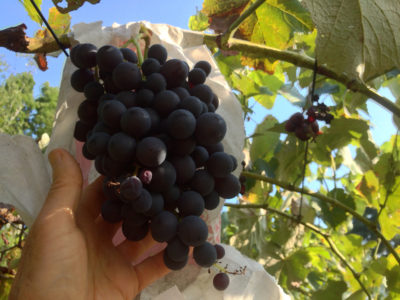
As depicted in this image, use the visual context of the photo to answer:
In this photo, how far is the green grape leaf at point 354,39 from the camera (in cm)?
63

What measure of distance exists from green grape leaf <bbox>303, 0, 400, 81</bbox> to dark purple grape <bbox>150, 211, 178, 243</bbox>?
1.40 feet

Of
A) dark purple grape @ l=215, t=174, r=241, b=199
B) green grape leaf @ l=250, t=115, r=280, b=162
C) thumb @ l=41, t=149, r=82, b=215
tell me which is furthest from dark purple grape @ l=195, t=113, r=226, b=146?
green grape leaf @ l=250, t=115, r=280, b=162

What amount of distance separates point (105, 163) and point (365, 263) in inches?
97.9

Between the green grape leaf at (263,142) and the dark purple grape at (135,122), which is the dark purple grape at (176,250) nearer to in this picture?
the dark purple grape at (135,122)

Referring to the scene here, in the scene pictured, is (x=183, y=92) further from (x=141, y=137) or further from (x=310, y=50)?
(x=310, y=50)

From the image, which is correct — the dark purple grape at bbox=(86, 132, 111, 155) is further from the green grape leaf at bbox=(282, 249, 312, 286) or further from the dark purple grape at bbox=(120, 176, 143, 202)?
the green grape leaf at bbox=(282, 249, 312, 286)

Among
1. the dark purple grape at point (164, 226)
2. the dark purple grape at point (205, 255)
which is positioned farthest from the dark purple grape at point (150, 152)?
the dark purple grape at point (205, 255)

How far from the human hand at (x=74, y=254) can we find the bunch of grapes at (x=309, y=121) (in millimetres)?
877

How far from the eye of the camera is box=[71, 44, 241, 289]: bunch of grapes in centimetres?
66

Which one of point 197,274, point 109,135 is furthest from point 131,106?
point 197,274

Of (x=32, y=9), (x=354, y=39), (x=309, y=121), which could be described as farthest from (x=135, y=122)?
(x=309, y=121)

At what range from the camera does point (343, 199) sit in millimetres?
1875

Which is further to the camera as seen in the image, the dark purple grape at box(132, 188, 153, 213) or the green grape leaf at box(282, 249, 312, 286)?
the green grape leaf at box(282, 249, 312, 286)

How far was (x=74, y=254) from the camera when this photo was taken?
744 millimetres
